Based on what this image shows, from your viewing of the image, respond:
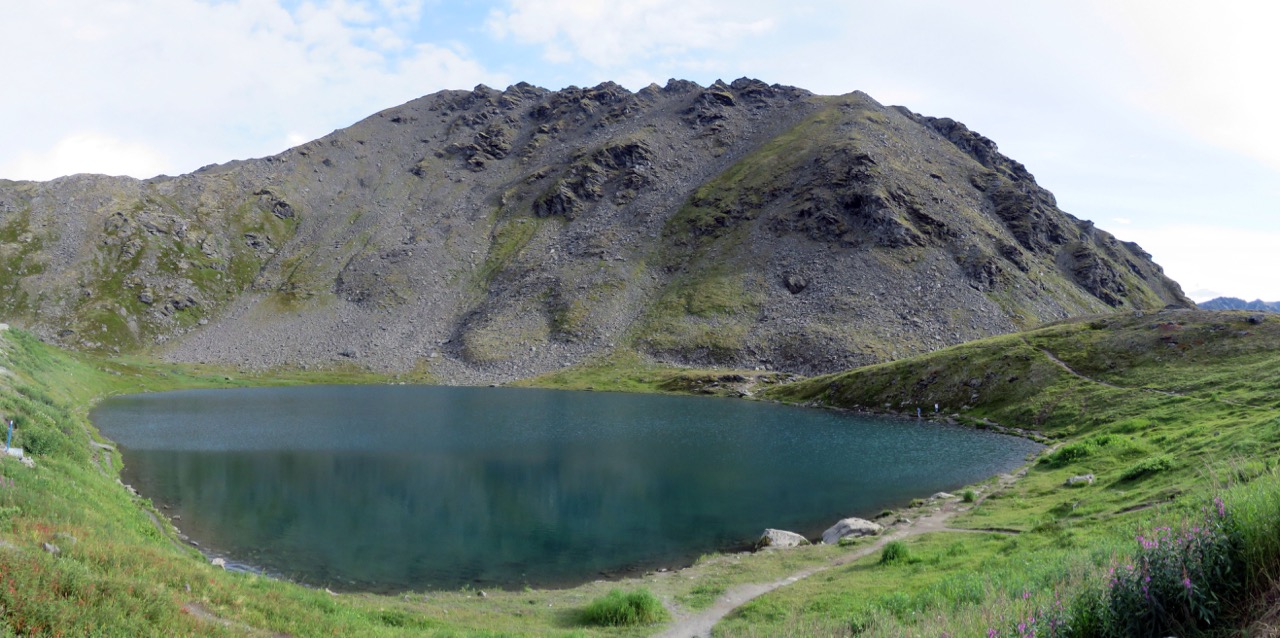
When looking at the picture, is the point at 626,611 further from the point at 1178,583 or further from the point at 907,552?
the point at 1178,583

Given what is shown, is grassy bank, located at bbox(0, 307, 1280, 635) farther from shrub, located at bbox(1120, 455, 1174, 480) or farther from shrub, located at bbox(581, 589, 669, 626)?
shrub, located at bbox(581, 589, 669, 626)

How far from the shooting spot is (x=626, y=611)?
21.6 metres

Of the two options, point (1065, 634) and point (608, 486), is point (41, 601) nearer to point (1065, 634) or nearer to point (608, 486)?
point (1065, 634)

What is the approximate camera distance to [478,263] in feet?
639

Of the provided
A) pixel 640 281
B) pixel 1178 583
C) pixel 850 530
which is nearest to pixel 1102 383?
pixel 850 530

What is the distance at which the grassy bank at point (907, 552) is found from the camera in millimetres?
9641

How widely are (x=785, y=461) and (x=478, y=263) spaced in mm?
151401

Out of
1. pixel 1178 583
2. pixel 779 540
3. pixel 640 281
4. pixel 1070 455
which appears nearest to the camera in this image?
pixel 1178 583

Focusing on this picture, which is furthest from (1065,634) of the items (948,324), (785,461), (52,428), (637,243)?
(637,243)

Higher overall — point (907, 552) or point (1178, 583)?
point (1178, 583)

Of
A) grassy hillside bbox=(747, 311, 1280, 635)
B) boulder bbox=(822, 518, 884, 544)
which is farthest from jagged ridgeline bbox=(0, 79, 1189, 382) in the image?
boulder bbox=(822, 518, 884, 544)

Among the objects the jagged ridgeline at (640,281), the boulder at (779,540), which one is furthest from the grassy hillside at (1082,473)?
the jagged ridgeline at (640,281)

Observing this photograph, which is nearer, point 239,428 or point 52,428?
point 52,428

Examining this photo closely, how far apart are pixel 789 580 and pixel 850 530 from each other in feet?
30.5
